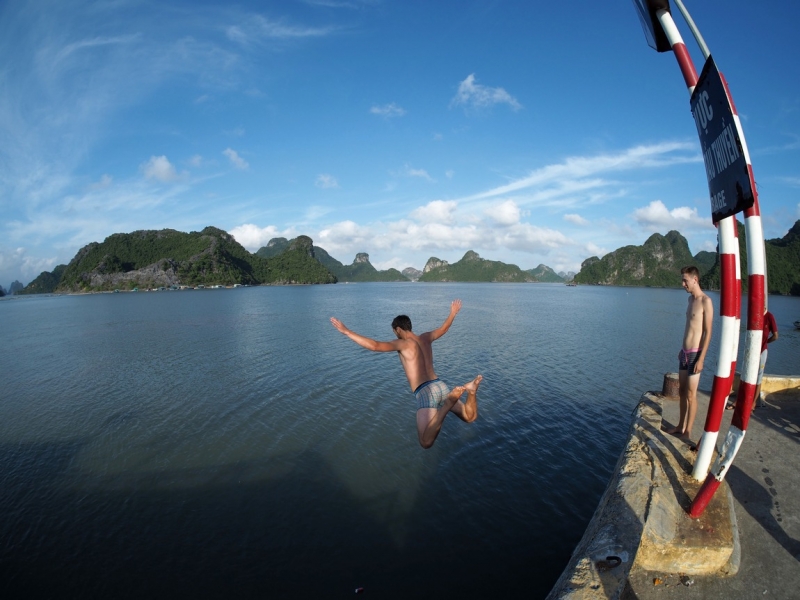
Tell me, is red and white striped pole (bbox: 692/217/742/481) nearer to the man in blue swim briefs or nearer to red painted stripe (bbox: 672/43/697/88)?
red painted stripe (bbox: 672/43/697/88)

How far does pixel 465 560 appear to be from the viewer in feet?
27.0

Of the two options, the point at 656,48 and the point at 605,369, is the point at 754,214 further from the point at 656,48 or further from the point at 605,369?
the point at 605,369

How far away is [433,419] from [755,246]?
4705mm

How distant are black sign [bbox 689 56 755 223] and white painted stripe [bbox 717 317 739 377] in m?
1.29

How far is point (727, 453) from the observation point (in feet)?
15.4

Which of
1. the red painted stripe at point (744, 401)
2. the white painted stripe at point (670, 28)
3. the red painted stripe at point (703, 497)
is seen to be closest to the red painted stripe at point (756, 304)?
the red painted stripe at point (744, 401)

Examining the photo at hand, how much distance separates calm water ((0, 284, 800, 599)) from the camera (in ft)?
26.6

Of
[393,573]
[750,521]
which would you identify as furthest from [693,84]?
[393,573]

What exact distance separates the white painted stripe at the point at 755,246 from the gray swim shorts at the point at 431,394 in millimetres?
4288

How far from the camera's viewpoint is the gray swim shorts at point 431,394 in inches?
255

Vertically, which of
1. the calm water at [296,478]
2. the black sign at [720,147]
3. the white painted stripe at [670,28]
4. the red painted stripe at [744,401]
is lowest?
the calm water at [296,478]

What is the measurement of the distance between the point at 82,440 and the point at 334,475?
10.1 m

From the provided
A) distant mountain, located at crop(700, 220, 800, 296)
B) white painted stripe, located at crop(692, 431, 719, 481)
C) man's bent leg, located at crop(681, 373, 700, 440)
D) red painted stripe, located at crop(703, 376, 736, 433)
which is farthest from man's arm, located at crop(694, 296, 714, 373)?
distant mountain, located at crop(700, 220, 800, 296)

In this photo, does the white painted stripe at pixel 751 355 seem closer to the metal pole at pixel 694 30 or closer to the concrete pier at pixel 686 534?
the concrete pier at pixel 686 534
